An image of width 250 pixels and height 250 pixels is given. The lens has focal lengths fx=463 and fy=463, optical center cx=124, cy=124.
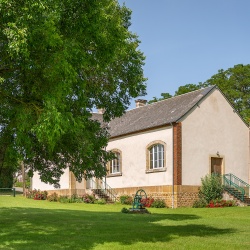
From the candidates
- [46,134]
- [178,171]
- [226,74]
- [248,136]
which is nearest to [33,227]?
[46,134]

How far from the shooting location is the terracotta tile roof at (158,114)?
3091cm

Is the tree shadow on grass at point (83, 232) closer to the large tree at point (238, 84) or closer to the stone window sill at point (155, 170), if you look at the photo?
the stone window sill at point (155, 170)

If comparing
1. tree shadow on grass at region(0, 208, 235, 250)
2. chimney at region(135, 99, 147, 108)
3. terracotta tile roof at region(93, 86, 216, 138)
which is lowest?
tree shadow on grass at region(0, 208, 235, 250)

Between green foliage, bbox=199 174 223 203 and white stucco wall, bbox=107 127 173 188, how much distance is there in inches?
88.2

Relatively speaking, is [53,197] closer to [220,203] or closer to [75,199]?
[75,199]

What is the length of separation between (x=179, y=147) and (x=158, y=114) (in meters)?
4.25

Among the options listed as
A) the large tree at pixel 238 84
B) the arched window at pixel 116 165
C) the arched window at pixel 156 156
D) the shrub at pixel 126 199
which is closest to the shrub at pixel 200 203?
the arched window at pixel 156 156

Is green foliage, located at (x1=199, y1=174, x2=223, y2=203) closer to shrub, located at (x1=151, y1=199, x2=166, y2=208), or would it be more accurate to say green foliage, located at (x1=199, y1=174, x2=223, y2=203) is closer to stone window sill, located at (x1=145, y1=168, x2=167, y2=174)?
shrub, located at (x1=151, y1=199, x2=166, y2=208)

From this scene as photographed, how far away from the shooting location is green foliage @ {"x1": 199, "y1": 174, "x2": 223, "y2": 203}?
29.7 metres

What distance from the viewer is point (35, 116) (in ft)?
40.8

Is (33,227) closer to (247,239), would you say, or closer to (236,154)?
(247,239)

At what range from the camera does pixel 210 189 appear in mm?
29719

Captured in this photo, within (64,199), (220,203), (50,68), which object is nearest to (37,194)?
(64,199)

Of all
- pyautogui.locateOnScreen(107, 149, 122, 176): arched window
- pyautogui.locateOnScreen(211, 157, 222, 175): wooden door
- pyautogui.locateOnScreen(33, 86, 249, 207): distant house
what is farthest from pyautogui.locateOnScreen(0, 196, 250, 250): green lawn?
pyautogui.locateOnScreen(107, 149, 122, 176): arched window
